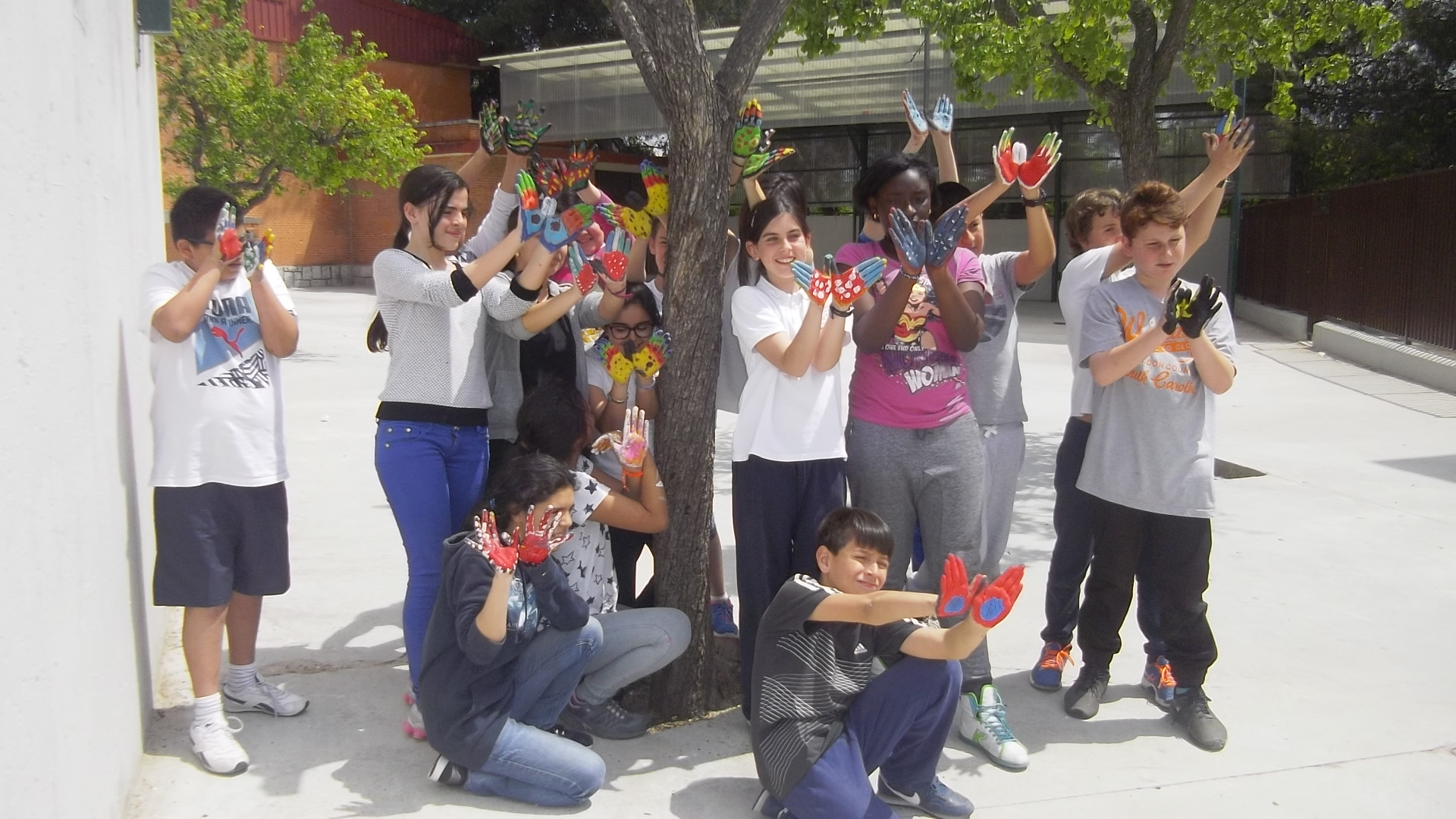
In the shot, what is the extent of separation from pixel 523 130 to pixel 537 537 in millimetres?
1537

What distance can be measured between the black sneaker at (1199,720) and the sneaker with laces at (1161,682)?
0.05 meters

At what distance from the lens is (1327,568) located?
484cm

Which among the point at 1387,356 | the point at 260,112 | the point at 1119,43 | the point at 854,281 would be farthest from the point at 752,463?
the point at 1387,356

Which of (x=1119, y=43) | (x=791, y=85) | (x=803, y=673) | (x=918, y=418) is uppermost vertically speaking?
(x=791, y=85)

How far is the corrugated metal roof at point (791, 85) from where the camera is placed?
17.3 meters

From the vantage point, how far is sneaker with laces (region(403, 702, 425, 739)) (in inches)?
126

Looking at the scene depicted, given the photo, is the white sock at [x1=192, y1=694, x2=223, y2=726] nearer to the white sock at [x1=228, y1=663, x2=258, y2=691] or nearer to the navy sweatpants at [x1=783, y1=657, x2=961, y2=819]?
the white sock at [x1=228, y1=663, x2=258, y2=691]

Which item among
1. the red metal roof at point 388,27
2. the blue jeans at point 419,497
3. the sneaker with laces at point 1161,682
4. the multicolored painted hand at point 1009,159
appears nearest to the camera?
the blue jeans at point 419,497

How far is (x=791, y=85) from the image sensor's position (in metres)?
19.0

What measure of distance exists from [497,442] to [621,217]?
0.86 metres

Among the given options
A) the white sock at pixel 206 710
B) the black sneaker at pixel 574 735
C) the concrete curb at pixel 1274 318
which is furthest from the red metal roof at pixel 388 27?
the black sneaker at pixel 574 735

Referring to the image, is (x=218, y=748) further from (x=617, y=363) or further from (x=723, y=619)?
(x=723, y=619)

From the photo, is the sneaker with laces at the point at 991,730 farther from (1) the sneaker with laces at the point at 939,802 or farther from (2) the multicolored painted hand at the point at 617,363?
(2) the multicolored painted hand at the point at 617,363

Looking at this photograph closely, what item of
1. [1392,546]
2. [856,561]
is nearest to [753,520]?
[856,561]
